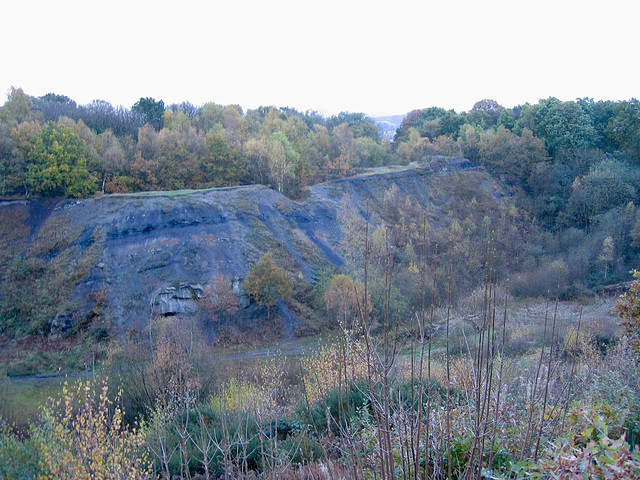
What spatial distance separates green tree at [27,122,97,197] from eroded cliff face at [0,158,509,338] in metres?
1.06

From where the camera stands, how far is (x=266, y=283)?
28406 mm

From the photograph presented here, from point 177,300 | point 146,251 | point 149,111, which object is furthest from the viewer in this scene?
point 149,111

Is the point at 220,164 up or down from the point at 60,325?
up

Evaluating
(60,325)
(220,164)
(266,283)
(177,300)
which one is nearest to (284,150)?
(220,164)

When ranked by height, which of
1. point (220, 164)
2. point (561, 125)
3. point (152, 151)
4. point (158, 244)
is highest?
point (561, 125)

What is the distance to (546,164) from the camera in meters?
51.3

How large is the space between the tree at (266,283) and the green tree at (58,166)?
545 inches

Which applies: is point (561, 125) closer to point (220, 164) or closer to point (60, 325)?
point (220, 164)

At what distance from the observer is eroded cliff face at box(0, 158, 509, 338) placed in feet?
90.5

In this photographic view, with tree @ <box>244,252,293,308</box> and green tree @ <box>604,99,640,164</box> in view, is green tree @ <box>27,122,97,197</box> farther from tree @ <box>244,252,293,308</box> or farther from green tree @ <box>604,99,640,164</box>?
green tree @ <box>604,99,640,164</box>

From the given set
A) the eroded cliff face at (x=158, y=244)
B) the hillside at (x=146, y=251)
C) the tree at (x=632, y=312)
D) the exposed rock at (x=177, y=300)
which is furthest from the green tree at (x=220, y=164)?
the tree at (x=632, y=312)

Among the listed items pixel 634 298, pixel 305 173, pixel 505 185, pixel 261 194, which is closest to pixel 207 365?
pixel 634 298

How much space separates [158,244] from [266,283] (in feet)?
24.8

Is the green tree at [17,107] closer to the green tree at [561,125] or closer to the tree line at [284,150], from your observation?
the tree line at [284,150]
